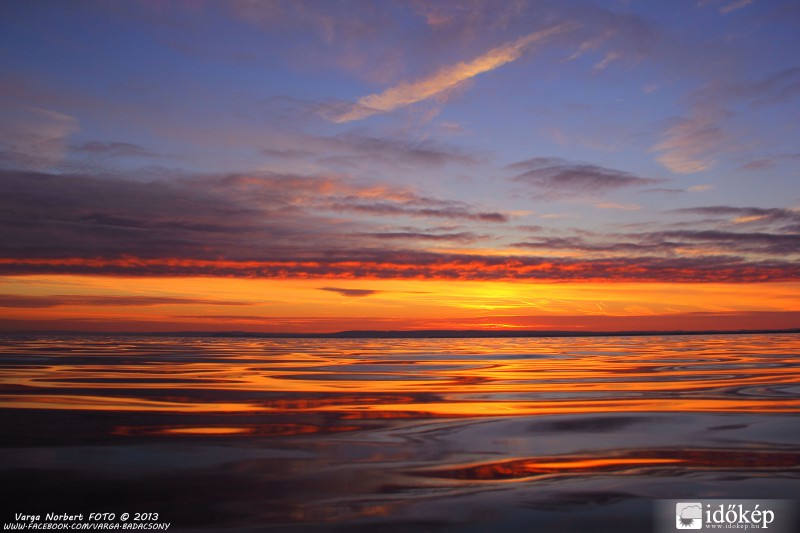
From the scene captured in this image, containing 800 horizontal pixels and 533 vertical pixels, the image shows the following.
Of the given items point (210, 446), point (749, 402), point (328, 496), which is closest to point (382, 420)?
point (210, 446)

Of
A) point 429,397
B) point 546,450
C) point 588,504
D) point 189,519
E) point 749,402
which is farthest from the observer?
point 429,397

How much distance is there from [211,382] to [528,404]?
8.10 metres

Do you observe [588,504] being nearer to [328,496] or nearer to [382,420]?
[328,496]

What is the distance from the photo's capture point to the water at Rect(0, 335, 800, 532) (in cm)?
461

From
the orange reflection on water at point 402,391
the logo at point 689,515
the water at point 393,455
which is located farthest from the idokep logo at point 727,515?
the orange reflection on water at point 402,391

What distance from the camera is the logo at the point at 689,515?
14.7 feet

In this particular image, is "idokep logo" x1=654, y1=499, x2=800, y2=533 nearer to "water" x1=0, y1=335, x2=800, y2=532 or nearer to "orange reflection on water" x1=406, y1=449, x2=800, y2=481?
"water" x1=0, y1=335, x2=800, y2=532

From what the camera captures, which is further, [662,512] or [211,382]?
[211,382]

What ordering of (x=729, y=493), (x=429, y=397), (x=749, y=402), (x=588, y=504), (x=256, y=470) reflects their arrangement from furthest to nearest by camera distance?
(x=429, y=397)
(x=749, y=402)
(x=256, y=470)
(x=729, y=493)
(x=588, y=504)

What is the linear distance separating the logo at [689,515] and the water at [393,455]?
0.20 m

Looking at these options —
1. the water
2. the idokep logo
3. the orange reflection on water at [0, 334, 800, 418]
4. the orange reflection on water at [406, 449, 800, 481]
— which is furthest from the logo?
the orange reflection on water at [0, 334, 800, 418]

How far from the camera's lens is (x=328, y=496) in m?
4.99

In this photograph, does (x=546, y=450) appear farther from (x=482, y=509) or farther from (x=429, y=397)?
(x=429, y=397)

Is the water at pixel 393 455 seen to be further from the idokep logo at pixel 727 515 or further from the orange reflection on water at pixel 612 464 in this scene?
the idokep logo at pixel 727 515
